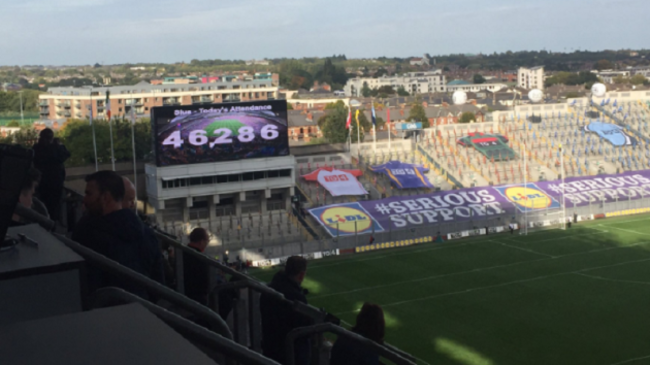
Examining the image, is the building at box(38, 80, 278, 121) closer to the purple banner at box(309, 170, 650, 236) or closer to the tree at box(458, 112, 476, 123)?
the tree at box(458, 112, 476, 123)

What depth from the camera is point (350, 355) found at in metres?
4.93

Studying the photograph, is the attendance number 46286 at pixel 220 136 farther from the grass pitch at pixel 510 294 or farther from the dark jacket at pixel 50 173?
the dark jacket at pixel 50 173

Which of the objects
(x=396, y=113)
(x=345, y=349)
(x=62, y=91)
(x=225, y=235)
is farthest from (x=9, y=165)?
(x=62, y=91)

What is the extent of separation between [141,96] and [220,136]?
191ft

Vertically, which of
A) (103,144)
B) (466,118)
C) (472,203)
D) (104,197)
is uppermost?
(104,197)

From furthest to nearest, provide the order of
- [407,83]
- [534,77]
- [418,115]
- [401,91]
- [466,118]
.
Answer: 1. [407,83]
2. [534,77]
3. [401,91]
4. [466,118]
5. [418,115]

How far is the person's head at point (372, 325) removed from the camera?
5.16 metres

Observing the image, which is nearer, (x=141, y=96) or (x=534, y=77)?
(x=141, y=96)

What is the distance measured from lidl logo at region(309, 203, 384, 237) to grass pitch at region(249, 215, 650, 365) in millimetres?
2770

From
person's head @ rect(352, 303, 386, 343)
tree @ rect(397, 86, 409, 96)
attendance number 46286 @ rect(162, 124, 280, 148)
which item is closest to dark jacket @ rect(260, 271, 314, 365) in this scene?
person's head @ rect(352, 303, 386, 343)

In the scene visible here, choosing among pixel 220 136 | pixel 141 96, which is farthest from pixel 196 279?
pixel 141 96

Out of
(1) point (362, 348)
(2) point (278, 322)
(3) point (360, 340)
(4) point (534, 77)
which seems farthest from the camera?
(4) point (534, 77)

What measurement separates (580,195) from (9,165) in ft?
161

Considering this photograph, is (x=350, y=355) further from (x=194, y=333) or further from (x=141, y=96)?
(x=141, y=96)
